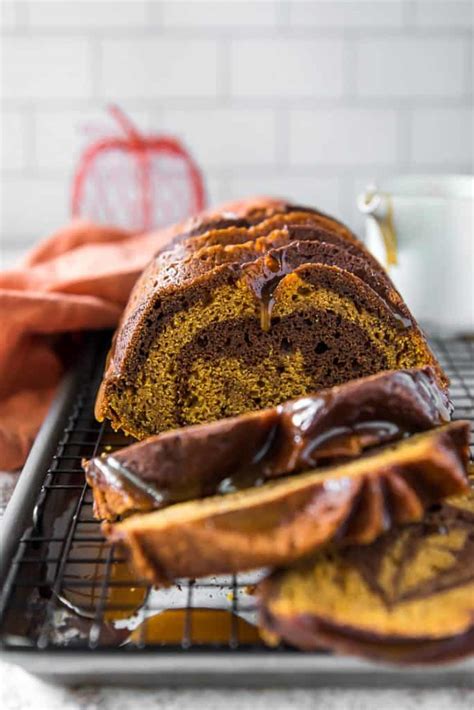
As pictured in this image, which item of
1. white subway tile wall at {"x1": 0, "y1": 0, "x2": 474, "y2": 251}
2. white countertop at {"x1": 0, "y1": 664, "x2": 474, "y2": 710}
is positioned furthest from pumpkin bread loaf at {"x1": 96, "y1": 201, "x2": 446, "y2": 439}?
white subway tile wall at {"x1": 0, "y1": 0, "x2": 474, "y2": 251}

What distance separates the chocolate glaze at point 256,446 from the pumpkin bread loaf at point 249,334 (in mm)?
396

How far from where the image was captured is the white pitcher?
234 cm

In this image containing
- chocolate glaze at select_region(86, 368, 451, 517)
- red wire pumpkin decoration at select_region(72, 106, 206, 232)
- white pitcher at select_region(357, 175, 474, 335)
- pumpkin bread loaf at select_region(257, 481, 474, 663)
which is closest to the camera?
pumpkin bread loaf at select_region(257, 481, 474, 663)

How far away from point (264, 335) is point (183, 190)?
2.50 meters

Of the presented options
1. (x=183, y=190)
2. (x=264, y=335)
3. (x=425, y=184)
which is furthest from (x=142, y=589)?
(x=183, y=190)

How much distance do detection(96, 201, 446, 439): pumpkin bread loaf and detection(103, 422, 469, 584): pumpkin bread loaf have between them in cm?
53

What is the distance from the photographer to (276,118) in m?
4.17

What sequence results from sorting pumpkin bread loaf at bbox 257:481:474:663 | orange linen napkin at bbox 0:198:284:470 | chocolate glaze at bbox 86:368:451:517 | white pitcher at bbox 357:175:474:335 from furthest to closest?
1. white pitcher at bbox 357:175:474:335
2. orange linen napkin at bbox 0:198:284:470
3. chocolate glaze at bbox 86:368:451:517
4. pumpkin bread loaf at bbox 257:481:474:663

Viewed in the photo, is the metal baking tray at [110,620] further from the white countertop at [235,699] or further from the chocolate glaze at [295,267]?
the chocolate glaze at [295,267]

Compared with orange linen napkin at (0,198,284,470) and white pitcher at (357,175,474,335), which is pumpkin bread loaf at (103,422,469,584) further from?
white pitcher at (357,175,474,335)

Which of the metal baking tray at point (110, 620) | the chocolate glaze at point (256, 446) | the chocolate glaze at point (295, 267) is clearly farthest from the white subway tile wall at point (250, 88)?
the chocolate glaze at point (256, 446)

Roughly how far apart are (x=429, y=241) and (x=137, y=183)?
208cm

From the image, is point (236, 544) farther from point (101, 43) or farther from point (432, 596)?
point (101, 43)

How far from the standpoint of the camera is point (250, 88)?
4133 millimetres
